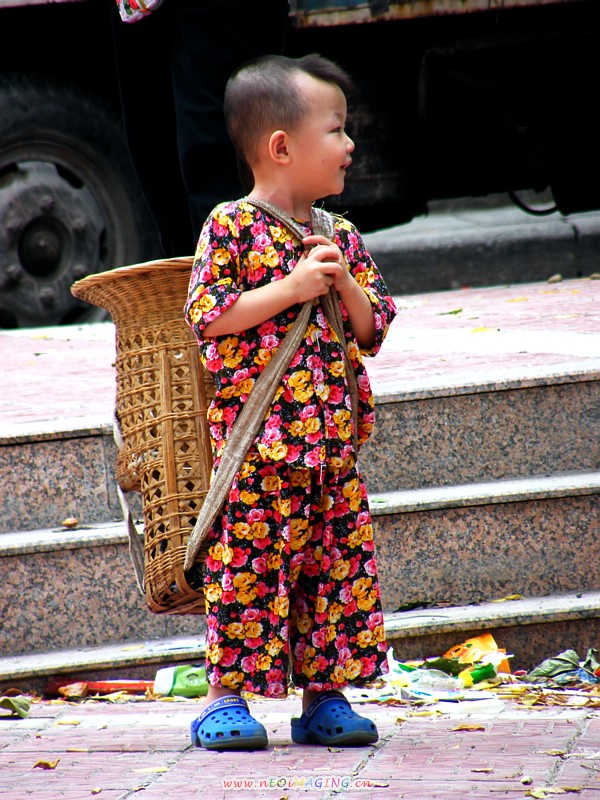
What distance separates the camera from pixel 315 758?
2.45 m

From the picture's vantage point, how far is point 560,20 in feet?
21.6

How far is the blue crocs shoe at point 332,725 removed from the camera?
8.28 ft

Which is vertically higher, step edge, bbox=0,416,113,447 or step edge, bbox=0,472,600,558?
step edge, bbox=0,416,113,447

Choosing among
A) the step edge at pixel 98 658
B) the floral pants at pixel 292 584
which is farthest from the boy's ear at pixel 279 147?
the step edge at pixel 98 658

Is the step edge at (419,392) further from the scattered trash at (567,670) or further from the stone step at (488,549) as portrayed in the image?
the scattered trash at (567,670)

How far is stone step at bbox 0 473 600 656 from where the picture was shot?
324 cm

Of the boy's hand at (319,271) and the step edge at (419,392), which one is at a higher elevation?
the boy's hand at (319,271)

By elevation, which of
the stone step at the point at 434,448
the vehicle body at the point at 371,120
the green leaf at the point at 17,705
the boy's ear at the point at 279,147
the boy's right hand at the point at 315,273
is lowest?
the green leaf at the point at 17,705

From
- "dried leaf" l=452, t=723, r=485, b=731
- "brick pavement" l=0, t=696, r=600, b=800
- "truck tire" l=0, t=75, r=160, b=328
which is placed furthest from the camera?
"truck tire" l=0, t=75, r=160, b=328

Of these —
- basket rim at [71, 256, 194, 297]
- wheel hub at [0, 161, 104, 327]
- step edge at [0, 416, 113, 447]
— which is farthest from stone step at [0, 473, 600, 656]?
wheel hub at [0, 161, 104, 327]

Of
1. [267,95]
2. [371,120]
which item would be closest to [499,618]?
[267,95]

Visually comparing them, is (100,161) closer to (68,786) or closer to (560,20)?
(560,20)

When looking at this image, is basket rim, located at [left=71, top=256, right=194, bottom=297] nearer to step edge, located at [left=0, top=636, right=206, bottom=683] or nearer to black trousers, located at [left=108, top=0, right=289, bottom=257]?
black trousers, located at [left=108, top=0, right=289, bottom=257]

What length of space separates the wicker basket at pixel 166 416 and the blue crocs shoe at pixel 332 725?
0.32m
